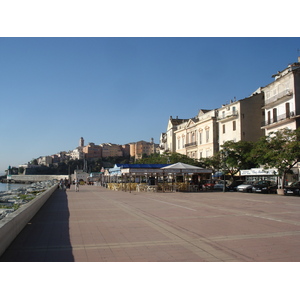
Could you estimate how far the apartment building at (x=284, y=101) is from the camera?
35500 millimetres

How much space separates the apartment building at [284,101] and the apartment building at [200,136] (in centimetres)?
1352

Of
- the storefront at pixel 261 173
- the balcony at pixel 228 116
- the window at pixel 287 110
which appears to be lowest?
the storefront at pixel 261 173

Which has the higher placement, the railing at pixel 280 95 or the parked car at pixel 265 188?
the railing at pixel 280 95

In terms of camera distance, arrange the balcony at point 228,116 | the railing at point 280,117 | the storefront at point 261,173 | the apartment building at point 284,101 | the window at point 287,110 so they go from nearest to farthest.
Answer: the storefront at point 261,173, the apartment building at point 284,101, the railing at point 280,117, the window at point 287,110, the balcony at point 228,116

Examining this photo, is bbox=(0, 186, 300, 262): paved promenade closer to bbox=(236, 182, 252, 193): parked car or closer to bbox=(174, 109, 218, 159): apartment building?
bbox=(236, 182, 252, 193): parked car

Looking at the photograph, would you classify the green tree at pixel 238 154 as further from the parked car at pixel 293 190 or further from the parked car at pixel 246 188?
the parked car at pixel 293 190

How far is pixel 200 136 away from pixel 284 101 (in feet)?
76.0

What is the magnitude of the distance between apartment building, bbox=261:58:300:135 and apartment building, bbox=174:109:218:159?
44.4 ft

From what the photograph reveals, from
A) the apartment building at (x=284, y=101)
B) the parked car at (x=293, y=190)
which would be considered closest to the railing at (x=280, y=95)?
the apartment building at (x=284, y=101)

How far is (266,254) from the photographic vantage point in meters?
6.66

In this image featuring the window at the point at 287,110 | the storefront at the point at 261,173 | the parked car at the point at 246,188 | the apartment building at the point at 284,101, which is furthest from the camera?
the window at the point at 287,110

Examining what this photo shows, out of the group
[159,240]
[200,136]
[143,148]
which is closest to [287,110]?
[200,136]

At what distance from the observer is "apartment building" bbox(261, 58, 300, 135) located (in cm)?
3550

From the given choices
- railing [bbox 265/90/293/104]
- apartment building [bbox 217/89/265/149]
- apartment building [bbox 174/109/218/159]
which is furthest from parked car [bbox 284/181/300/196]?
apartment building [bbox 174/109/218/159]
